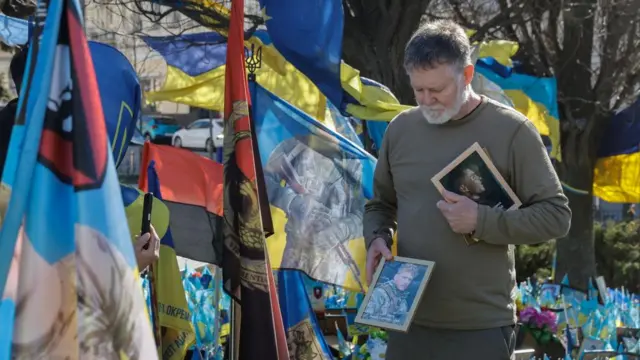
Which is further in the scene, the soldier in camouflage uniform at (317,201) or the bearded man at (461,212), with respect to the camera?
the soldier in camouflage uniform at (317,201)

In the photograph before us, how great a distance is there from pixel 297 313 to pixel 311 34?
4.65ft

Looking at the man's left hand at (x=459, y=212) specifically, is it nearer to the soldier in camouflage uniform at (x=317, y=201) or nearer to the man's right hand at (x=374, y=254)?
the man's right hand at (x=374, y=254)

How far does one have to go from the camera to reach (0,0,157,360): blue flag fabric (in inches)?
61.9

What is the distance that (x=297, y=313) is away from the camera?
441 centimetres

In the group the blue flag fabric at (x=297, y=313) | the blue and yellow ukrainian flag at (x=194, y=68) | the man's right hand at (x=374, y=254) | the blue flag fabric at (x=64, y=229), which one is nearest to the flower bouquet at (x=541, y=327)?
the blue flag fabric at (x=297, y=313)

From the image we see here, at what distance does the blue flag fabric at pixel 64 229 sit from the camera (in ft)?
5.16

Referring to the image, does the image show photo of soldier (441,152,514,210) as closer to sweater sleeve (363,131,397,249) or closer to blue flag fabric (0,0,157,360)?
sweater sleeve (363,131,397,249)

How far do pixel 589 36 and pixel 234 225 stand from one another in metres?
7.94

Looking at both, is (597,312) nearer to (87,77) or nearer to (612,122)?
(612,122)

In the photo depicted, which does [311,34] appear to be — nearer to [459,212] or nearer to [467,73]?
[467,73]

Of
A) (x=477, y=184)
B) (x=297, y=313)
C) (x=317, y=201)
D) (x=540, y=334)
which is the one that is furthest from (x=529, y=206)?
(x=540, y=334)

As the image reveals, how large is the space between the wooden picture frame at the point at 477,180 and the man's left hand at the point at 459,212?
0.04 meters

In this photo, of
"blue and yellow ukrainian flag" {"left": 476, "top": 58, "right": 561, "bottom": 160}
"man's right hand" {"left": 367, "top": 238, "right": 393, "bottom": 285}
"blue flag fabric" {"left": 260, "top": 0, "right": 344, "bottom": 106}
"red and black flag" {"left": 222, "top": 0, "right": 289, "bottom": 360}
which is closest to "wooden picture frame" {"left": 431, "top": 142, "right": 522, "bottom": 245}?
"man's right hand" {"left": 367, "top": 238, "right": 393, "bottom": 285}

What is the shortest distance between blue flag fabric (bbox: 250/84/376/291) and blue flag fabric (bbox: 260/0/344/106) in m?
0.28
